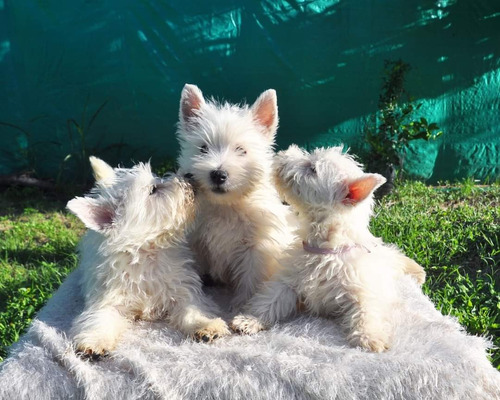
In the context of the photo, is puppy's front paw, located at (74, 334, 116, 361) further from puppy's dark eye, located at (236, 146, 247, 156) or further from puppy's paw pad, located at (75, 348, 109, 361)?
puppy's dark eye, located at (236, 146, 247, 156)

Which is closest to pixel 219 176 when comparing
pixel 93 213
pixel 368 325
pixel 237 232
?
pixel 237 232

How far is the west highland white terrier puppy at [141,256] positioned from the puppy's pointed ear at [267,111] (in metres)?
0.90

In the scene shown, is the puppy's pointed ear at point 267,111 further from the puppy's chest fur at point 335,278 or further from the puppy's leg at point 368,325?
the puppy's leg at point 368,325

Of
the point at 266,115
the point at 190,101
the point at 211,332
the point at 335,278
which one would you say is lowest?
the point at 211,332

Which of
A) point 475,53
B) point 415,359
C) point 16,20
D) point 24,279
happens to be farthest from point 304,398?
point 16,20

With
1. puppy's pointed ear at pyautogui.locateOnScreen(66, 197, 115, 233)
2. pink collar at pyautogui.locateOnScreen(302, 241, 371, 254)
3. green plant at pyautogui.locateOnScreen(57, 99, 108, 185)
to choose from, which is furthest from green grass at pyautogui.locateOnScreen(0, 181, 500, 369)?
puppy's pointed ear at pyautogui.locateOnScreen(66, 197, 115, 233)

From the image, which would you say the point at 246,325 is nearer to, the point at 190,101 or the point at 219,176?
the point at 219,176

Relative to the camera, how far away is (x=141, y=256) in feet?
10.8

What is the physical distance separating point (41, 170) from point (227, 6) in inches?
156

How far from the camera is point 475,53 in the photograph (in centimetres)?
709

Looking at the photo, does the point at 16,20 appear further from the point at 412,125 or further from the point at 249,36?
the point at 412,125

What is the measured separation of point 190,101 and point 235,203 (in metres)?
0.94

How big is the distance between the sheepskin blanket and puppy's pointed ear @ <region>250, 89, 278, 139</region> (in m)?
1.62

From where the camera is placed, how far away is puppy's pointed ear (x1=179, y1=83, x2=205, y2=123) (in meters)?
3.77
